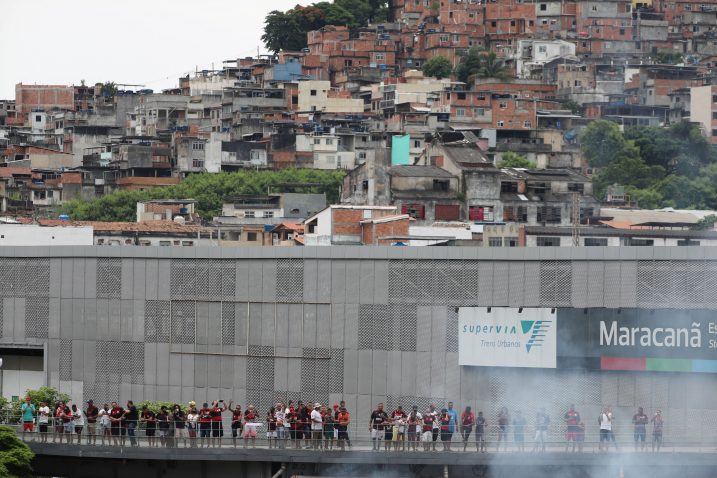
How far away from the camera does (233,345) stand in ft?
155

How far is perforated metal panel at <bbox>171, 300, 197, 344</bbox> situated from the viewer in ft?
157

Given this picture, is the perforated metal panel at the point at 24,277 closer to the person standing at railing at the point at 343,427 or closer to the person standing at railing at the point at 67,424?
the person standing at railing at the point at 67,424

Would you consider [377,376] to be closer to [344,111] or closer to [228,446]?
[228,446]

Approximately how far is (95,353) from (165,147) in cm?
9643

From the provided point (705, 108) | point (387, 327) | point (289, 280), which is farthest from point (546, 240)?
point (705, 108)

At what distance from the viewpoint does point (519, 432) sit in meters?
39.9

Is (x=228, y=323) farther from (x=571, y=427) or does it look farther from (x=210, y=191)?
(x=210, y=191)

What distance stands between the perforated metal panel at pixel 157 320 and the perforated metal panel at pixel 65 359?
2484 mm

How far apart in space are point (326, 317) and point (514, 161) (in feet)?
280

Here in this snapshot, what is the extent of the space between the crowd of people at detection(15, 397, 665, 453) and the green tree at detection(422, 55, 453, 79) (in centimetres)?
13777

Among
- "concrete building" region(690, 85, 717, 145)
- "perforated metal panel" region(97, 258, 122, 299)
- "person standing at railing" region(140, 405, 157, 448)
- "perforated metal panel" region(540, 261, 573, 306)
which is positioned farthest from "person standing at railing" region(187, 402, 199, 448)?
"concrete building" region(690, 85, 717, 145)

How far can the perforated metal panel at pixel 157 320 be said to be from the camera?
48188 millimetres

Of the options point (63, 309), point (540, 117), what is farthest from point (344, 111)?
point (63, 309)

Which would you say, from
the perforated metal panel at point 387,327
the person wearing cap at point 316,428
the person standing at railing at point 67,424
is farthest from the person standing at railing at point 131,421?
the perforated metal panel at point 387,327
